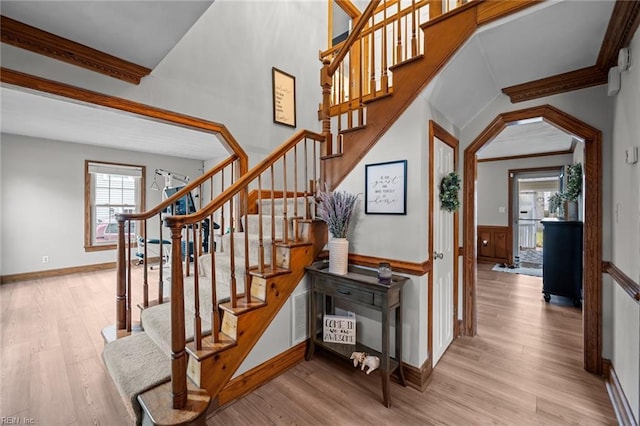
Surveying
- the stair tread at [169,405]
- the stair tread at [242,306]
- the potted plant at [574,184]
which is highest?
the potted plant at [574,184]

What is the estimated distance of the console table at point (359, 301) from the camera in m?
1.90

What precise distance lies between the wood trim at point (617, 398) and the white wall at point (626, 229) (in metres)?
0.05

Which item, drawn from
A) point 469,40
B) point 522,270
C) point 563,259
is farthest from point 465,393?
point 522,270

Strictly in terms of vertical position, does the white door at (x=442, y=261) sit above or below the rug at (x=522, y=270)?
above

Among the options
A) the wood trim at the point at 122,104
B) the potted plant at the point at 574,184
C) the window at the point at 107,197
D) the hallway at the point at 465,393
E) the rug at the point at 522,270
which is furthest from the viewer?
the window at the point at 107,197

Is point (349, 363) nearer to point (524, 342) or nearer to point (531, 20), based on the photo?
point (524, 342)

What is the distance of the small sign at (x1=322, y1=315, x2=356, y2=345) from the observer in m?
2.28

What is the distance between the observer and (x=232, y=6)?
3330 millimetres

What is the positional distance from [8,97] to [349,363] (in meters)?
4.93

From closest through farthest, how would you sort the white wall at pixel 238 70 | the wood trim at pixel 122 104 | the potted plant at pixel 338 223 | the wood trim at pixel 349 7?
the wood trim at pixel 122 104 < the potted plant at pixel 338 223 < the white wall at pixel 238 70 < the wood trim at pixel 349 7

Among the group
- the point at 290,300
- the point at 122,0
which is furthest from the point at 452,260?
the point at 122,0

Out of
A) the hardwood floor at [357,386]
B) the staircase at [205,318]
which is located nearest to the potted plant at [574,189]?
the hardwood floor at [357,386]

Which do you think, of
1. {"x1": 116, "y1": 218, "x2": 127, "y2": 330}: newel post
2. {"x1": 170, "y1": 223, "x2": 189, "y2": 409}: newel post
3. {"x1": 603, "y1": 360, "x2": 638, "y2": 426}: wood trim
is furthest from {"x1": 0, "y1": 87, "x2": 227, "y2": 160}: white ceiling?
{"x1": 603, "y1": 360, "x2": 638, "y2": 426}: wood trim

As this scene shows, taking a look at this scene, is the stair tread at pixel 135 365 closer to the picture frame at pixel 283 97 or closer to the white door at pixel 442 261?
the white door at pixel 442 261
